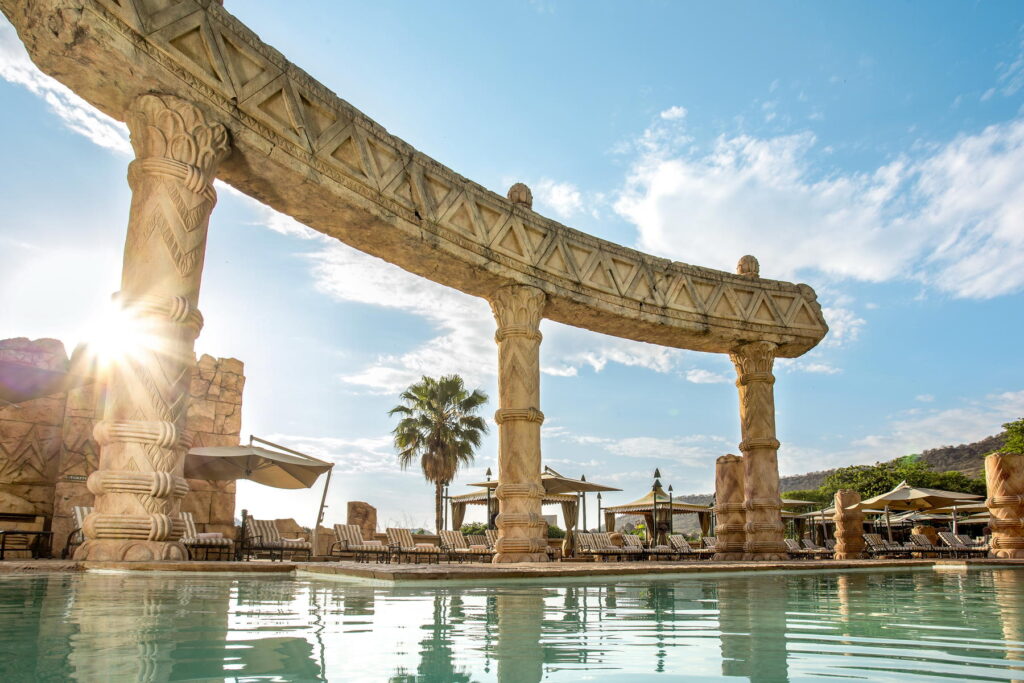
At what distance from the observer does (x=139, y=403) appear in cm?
620

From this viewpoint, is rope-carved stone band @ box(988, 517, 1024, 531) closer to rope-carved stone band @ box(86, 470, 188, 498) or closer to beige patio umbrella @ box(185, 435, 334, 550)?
beige patio umbrella @ box(185, 435, 334, 550)

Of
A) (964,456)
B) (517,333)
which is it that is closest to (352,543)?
(517,333)

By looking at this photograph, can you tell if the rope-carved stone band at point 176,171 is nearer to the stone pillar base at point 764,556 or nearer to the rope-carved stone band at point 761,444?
the rope-carved stone band at point 761,444

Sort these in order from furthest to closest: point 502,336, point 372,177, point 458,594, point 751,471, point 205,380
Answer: point 205,380 → point 751,471 → point 502,336 → point 372,177 → point 458,594

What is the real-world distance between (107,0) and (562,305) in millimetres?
7376

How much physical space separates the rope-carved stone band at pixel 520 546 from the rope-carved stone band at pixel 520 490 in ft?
1.99

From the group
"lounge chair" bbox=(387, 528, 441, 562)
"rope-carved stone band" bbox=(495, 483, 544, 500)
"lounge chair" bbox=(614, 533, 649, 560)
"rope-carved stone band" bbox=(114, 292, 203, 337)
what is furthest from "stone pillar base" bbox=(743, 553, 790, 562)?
"rope-carved stone band" bbox=(114, 292, 203, 337)

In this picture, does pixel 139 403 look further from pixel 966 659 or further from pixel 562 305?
pixel 562 305

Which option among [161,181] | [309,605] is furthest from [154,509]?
[309,605]

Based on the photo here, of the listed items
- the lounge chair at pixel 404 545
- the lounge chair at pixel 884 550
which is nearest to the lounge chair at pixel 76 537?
the lounge chair at pixel 404 545

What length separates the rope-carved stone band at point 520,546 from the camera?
10148 millimetres

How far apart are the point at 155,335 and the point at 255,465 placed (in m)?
7.35

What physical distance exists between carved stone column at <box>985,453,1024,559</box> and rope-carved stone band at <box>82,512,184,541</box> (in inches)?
656

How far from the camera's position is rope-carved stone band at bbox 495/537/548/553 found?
33.3 ft
